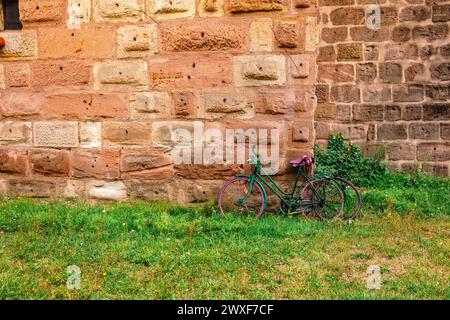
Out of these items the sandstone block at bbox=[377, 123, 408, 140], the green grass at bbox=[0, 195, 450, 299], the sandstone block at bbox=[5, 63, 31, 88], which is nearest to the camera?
the green grass at bbox=[0, 195, 450, 299]

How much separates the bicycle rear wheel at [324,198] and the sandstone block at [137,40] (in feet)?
8.07

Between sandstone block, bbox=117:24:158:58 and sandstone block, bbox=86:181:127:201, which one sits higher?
sandstone block, bbox=117:24:158:58

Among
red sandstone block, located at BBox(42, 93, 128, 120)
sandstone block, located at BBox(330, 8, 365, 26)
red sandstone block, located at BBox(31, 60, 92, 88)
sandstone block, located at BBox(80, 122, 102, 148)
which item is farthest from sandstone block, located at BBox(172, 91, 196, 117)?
sandstone block, located at BBox(330, 8, 365, 26)

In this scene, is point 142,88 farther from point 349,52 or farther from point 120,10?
point 349,52

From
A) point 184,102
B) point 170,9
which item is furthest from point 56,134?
point 170,9

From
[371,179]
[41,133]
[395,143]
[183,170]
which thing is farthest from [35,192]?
[395,143]

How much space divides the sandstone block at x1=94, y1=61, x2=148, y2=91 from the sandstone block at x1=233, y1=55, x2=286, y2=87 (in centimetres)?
111

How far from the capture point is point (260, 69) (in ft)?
16.4

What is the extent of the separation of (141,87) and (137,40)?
1.79 ft

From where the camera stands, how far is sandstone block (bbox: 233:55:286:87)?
497 cm

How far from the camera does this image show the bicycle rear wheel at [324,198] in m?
5.16

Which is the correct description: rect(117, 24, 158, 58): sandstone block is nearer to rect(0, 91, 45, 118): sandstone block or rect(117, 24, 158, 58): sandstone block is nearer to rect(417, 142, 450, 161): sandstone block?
rect(0, 91, 45, 118): sandstone block

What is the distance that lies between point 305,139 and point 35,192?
3.38 meters
